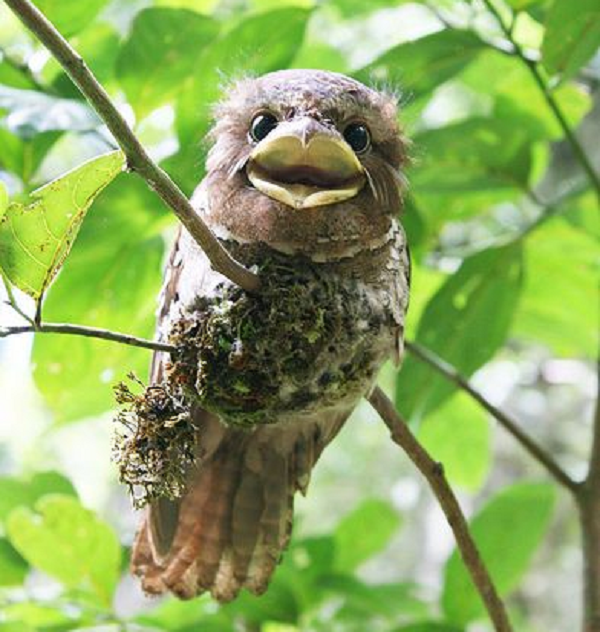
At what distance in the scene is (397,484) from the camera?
6.50 metres

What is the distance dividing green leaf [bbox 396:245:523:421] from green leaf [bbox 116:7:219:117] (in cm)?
53

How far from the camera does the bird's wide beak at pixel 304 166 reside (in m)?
1.03

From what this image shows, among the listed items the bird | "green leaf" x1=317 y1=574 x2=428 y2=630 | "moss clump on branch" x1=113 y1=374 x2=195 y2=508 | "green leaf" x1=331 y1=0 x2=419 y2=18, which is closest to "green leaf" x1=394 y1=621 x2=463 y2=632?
"green leaf" x1=317 y1=574 x2=428 y2=630

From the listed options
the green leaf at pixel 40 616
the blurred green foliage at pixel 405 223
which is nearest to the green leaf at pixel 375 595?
the blurred green foliage at pixel 405 223

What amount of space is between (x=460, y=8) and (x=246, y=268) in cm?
102

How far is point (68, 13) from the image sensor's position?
141 centimetres

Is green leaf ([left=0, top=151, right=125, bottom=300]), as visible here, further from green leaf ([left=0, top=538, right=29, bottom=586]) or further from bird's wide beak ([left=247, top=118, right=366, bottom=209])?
green leaf ([left=0, top=538, right=29, bottom=586])

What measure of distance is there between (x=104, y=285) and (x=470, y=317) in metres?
0.59

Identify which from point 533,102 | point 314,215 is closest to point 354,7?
point 533,102

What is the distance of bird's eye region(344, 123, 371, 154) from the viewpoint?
1.15 meters

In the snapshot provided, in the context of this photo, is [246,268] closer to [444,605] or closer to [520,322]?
[444,605]

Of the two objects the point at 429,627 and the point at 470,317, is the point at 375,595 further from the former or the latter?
the point at 470,317

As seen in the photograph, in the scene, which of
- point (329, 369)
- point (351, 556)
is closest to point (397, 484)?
point (351, 556)

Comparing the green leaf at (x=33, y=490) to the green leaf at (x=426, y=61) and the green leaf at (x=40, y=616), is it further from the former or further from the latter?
the green leaf at (x=426, y=61)
